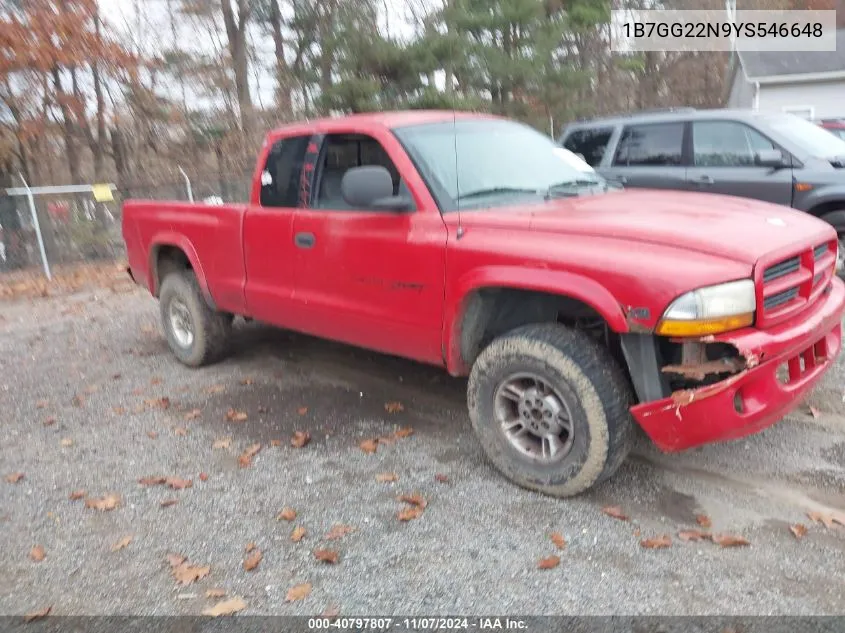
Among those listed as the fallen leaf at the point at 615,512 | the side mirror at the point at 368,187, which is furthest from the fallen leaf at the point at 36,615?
the fallen leaf at the point at 615,512

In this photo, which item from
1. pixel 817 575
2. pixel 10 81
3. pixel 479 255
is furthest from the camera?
pixel 10 81

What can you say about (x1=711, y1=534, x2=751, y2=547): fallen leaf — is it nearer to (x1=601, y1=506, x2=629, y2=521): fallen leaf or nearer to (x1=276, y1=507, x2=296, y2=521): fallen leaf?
(x1=601, y1=506, x2=629, y2=521): fallen leaf

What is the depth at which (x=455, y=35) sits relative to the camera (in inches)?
653

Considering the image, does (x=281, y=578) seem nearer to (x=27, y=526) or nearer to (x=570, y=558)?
(x=570, y=558)

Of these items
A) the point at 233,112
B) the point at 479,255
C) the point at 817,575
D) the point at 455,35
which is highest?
the point at 455,35

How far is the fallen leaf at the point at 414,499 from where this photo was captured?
3.60m

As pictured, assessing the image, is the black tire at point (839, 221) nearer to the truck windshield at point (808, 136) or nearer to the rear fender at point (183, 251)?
the truck windshield at point (808, 136)

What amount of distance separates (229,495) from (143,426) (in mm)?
1415

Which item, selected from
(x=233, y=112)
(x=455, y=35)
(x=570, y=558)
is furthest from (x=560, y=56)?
(x=570, y=558)

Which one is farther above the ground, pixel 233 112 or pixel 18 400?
pixel 233 112

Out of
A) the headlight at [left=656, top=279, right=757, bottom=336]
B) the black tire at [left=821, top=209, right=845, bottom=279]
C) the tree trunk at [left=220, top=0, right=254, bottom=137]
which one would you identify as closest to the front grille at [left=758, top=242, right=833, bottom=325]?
the headlight at [left=656, top=279, right=757, bottom=336]

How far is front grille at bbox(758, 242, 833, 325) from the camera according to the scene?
3.11 metres

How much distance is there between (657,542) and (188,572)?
2.07m

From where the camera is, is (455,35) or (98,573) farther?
(455,35)
